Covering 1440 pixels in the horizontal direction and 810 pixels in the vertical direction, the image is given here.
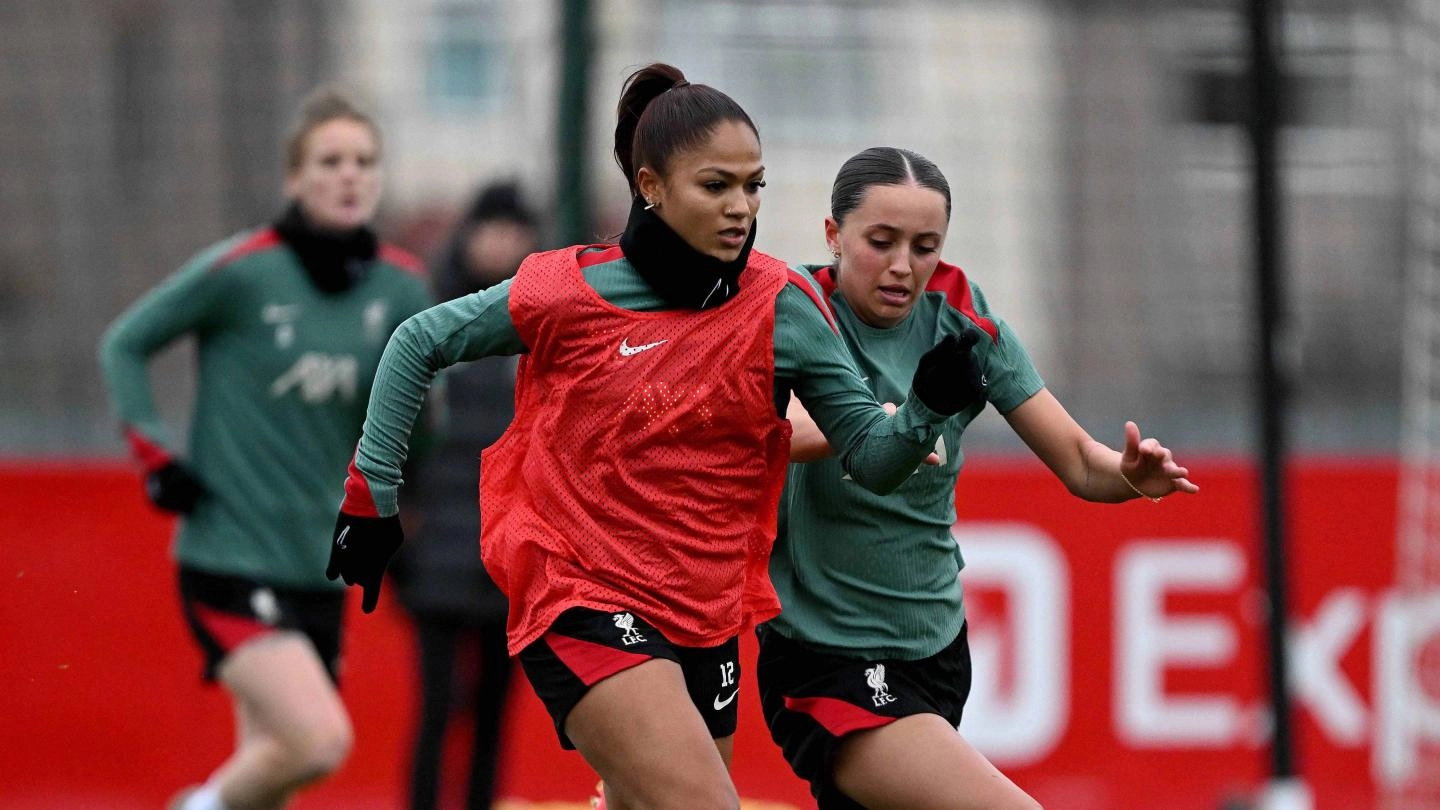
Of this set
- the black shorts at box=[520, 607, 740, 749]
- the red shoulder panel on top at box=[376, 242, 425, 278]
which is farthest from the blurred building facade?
the black shorts at box=[520, 607, 740, 749]

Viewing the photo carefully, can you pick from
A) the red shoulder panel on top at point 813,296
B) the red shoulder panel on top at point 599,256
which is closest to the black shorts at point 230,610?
the red shoulder panel on top at point 599,256

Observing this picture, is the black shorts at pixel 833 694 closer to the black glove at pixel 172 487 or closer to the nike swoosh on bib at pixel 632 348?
the nike swoosh on bib at pixel 632 348

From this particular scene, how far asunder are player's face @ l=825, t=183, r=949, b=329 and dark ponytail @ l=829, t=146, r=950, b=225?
19 mm

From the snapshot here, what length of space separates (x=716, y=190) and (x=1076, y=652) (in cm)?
506

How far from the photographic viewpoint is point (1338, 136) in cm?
932

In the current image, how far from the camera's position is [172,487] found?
5680mm

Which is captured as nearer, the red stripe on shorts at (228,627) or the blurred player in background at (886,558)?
the blurred player in background at (886,558)

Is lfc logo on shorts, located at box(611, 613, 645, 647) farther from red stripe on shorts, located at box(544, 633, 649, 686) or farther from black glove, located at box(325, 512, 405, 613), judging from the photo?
black glove, located at box(325, 512, 405, 613)

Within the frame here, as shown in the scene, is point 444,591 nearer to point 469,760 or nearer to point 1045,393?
point 469,760

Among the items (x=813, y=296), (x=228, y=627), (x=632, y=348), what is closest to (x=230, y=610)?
(x=228, y=627)

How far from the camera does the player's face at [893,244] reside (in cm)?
379

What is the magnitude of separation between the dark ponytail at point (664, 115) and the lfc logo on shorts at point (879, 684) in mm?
1094

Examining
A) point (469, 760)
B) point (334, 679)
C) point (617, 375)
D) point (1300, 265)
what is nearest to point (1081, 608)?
point (1300, 265)

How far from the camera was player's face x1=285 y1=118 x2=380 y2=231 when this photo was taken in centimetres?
578
